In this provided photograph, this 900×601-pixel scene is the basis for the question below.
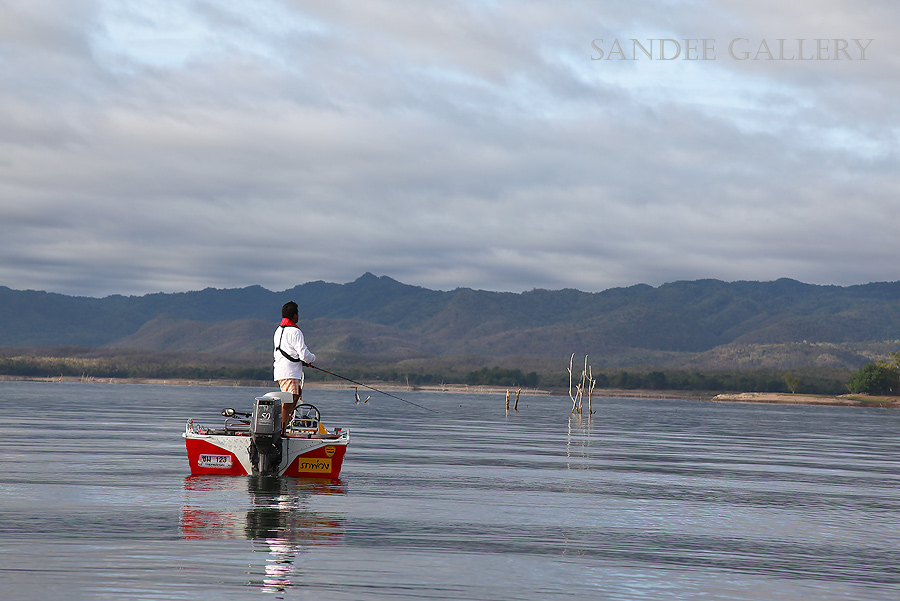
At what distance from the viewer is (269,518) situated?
18.1m

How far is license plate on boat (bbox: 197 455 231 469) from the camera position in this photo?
23.9m

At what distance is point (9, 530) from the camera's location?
16375 millimetres

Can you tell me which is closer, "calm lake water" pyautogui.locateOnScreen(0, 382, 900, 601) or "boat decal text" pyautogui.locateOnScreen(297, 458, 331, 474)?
"calm lake water" pyautogui.locateOnScreen(0, 382, 900, 601)

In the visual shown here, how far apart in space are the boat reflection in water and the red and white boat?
33cm

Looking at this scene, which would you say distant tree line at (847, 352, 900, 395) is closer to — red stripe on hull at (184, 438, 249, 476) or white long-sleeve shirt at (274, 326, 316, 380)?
red stripe on hull at (184, 438, 249, 476)

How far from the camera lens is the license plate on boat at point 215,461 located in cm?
2388

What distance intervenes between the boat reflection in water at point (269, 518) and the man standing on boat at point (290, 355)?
6.27 ft

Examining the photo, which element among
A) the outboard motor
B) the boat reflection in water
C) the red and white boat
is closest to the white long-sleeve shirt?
the red and white boat

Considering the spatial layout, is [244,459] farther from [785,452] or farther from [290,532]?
[785,452]

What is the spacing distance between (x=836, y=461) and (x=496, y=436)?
1877 cm

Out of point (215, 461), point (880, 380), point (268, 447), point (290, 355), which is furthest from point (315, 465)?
point (880, 380)

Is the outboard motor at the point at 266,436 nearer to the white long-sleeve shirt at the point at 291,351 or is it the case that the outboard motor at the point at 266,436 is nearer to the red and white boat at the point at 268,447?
the red and white boat at the point at 268,447

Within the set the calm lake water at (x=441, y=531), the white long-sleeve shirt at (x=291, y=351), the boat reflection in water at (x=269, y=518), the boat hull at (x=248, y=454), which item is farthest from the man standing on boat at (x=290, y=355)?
the calm lake water at (x=441, y=531)

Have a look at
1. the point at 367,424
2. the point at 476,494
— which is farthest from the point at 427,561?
the point at 367,424
